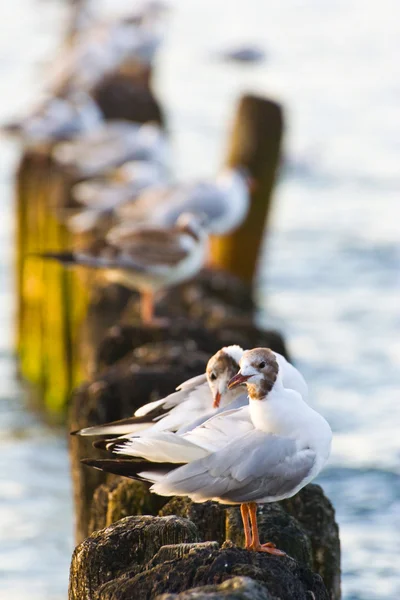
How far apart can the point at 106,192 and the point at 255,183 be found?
1.31 meters

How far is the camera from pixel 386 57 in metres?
20.4

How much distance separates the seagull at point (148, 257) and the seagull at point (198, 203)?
1.11 meters

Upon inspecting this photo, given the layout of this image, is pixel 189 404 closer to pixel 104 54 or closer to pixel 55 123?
pixel 55 123

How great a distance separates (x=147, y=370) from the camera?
14.2ft

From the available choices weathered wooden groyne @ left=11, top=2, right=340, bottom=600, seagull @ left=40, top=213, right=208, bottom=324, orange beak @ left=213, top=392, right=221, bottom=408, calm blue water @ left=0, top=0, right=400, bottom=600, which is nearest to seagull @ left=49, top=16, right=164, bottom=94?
calm blue water @ left=0, top=0, right=400, bottom=600

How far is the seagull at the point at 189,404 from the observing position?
11.8 ft

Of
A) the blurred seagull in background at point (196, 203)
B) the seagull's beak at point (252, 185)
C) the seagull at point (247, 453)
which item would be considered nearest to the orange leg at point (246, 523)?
the seagull at point (247, 453)

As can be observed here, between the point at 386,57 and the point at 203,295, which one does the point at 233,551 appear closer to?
the point at 203,295

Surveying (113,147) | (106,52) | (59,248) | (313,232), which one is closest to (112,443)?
(59,248)

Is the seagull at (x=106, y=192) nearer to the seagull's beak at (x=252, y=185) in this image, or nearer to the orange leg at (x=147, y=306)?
the seagull's beak at (x=252, y=185)

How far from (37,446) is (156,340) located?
271cm

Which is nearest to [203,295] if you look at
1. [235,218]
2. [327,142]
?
[235,218]

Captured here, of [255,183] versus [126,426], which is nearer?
[126,426]

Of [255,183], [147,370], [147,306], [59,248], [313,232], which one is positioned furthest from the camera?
[313,232]
